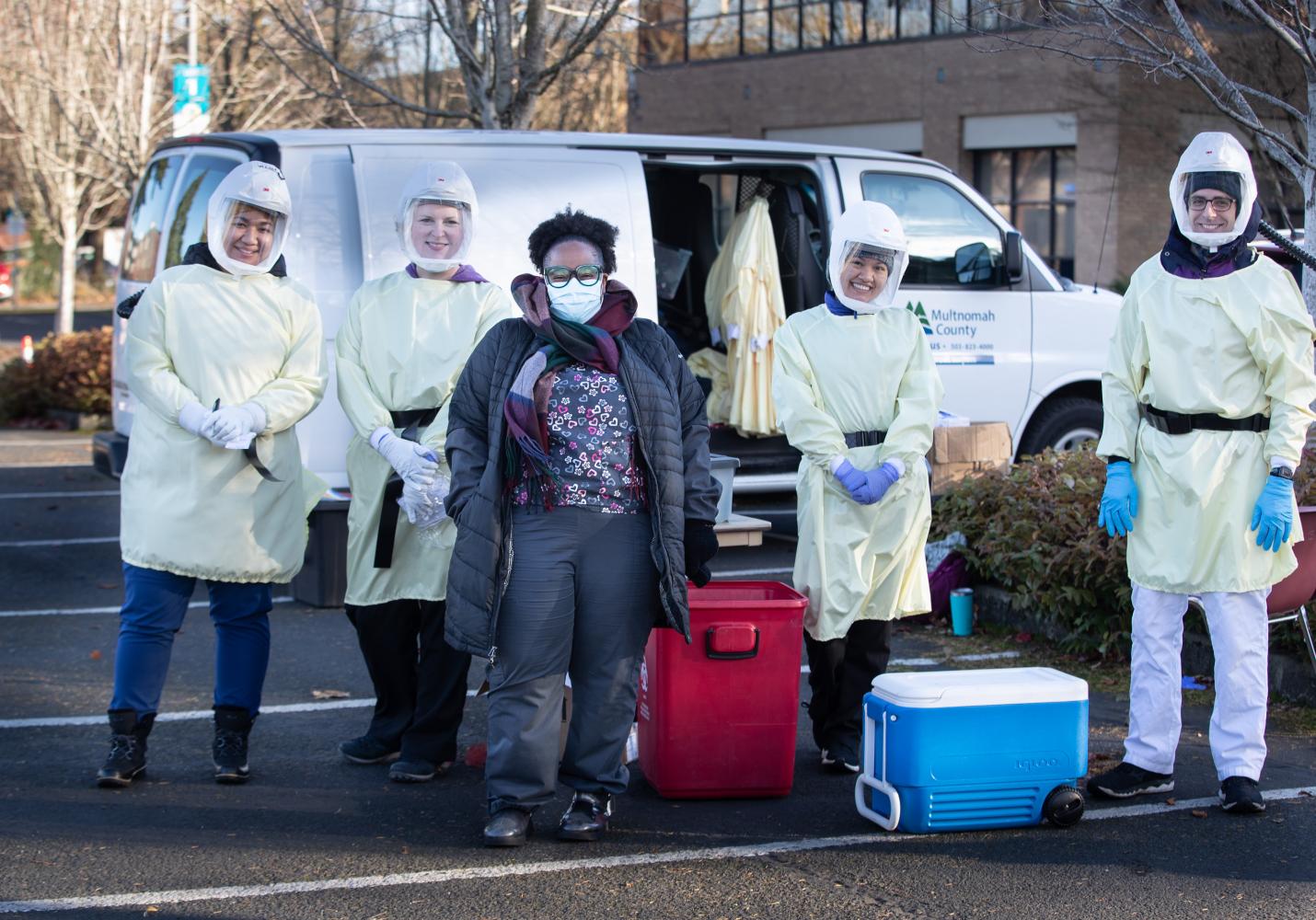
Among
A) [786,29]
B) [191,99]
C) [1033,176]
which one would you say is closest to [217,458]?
[191,99]

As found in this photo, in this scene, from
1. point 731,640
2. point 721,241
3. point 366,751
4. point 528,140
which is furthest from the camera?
point 721,241

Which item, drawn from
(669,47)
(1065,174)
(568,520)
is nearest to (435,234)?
(568,520)

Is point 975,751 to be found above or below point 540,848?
above

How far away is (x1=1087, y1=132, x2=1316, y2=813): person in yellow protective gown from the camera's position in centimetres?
507

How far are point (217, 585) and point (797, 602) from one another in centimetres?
196

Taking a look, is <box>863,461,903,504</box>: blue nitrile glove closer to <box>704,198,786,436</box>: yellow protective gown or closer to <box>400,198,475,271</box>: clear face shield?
<box>400,198,475,271</box>: clear face shield

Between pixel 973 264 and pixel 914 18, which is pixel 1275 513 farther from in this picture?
pixel 914 18

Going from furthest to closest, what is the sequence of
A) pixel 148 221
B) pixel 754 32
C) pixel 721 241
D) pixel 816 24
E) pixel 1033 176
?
pixel 754 32, pixel 816 24, pixel 1033 176, pixel 721 241, pixel 148 221

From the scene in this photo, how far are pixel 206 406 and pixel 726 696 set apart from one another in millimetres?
1960

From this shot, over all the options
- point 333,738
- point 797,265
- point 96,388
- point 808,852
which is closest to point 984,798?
point 808,852

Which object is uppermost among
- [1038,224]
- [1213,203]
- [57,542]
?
[1038,224]

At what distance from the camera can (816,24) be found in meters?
28.4

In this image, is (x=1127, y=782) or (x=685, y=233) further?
(x=685, y=233)

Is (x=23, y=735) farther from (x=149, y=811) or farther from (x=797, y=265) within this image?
(x=797, y=265)
